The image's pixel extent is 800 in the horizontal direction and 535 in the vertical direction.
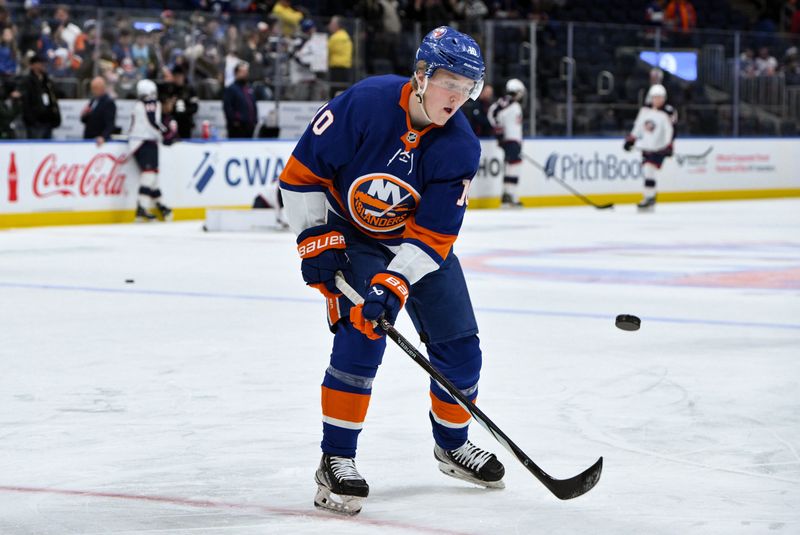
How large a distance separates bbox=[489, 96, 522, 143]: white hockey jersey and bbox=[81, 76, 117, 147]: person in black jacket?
476 centimetres

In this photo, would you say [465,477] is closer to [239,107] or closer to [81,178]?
[81,178]

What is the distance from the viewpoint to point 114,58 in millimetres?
13766

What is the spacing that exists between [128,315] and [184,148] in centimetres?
758

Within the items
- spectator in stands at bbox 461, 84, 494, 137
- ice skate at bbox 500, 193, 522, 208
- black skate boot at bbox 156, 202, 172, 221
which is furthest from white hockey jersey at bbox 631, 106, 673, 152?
black skate boot at bbox 156, 202, 172, 221

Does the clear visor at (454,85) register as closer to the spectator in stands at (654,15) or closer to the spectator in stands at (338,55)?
the spectator in stands at (338,55)

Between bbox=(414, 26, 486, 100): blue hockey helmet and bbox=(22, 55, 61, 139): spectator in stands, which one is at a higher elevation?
bbox=(414, 26, 486, 100): blue hockey helmet

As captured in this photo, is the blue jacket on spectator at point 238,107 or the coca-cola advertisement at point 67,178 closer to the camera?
the coca-cola advertisement at point 67,178

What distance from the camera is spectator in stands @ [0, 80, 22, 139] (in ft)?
42.4

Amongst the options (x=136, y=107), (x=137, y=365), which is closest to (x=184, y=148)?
(x=136, y=107)

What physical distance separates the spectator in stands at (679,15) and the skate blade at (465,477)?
17.7 m

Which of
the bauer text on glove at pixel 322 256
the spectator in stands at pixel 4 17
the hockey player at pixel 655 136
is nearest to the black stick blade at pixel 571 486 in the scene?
the bauer text on glove at pixel 322 256

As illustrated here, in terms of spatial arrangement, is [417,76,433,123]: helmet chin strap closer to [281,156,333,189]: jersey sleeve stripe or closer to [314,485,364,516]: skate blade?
[281,156,333,189]: jersey sleeve stripe

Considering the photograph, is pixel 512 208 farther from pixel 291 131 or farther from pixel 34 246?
pixel 34 246

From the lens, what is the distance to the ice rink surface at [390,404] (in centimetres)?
316
